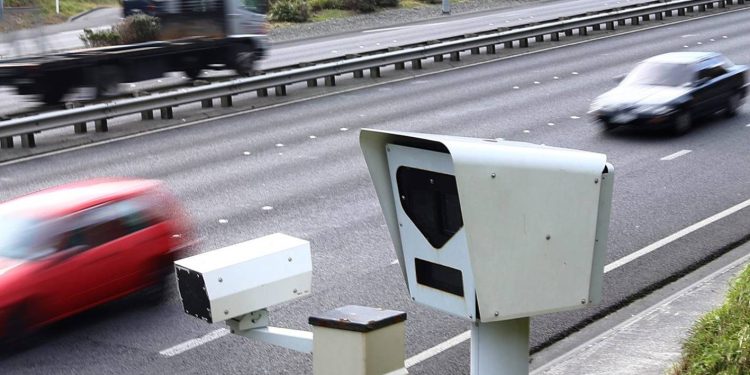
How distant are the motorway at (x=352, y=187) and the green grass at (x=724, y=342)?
2188mm

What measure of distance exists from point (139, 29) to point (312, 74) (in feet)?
13.9

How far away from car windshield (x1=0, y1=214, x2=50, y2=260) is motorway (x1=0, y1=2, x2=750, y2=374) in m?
0.76

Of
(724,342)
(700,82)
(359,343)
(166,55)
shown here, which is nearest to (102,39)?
(166,55)

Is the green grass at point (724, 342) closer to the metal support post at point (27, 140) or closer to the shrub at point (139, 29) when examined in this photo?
the metal support post at point (27, 140)

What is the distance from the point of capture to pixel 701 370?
643 cm

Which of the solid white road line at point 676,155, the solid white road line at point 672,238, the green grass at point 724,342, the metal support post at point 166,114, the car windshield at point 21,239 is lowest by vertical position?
the metal support post at point 166,114

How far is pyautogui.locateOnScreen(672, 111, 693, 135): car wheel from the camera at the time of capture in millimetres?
18547

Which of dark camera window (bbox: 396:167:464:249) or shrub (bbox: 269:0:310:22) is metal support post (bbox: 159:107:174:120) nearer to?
dark camera window (bbox: 396:167:464:249)

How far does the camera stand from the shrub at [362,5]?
4569 centimetres

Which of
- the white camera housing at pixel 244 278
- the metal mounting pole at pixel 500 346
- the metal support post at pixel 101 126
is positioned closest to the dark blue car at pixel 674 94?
the metal support post at pixel 101 126

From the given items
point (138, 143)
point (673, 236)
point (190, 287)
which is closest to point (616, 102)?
point (673, 236)

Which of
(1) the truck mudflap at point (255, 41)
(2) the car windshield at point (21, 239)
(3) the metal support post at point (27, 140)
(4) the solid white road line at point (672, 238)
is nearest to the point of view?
(2) the car windshield at point (21, 239)

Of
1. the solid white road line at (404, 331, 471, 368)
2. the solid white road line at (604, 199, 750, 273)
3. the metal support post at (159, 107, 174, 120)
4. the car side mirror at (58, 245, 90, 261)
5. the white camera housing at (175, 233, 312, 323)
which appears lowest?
the metal support post at (159, 107, 174, 120)

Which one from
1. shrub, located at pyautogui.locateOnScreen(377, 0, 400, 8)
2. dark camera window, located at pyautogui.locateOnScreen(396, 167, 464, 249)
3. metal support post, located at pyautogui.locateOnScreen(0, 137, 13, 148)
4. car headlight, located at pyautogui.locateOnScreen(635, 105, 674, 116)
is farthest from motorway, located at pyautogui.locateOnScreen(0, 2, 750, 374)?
shrub, located at pyautogui.locateOnScreen(377, 0, 400, 8)
